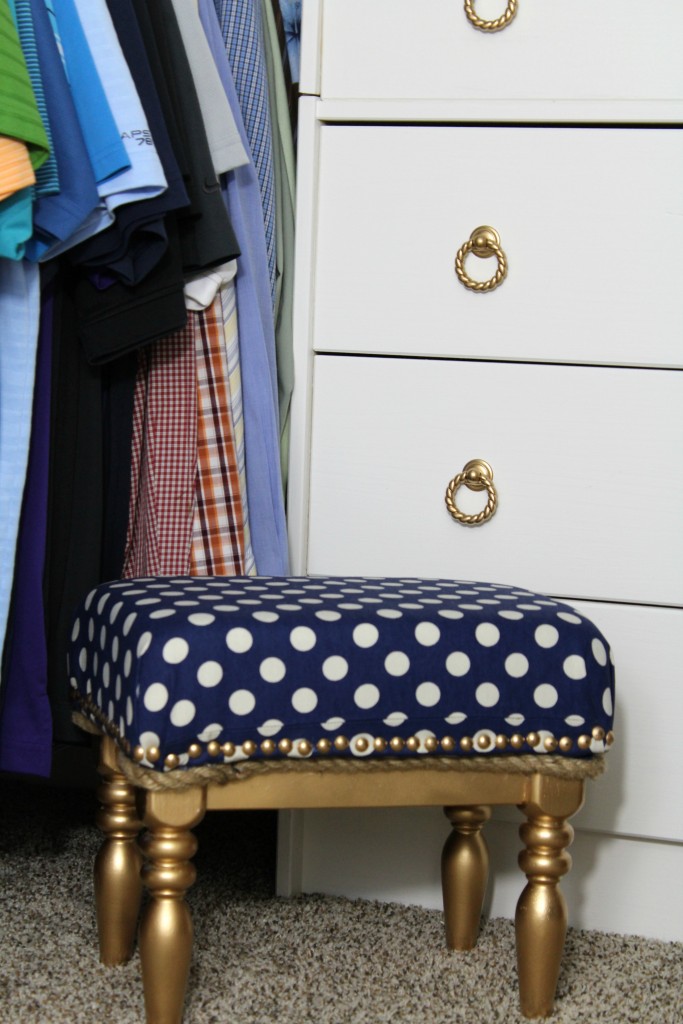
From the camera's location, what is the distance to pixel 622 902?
1.16 m

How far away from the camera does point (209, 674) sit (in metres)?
0.77

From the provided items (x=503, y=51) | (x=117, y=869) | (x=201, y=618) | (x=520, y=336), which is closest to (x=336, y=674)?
(x=201, y=618)

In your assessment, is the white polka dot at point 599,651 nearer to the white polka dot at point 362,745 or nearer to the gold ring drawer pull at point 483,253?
the white polka dot at point 362,745

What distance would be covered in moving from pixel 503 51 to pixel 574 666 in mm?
648

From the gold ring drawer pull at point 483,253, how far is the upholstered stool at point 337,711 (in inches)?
14.1

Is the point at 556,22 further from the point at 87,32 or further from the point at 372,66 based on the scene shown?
the point at 87,32

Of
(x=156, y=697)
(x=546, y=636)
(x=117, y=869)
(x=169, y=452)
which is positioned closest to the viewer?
(x=156, y=697)

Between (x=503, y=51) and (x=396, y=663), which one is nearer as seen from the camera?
(x=396, y=663)

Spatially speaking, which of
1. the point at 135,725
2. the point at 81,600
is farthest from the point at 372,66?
the point at 135,725

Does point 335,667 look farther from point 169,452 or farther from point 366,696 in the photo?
point 169,452

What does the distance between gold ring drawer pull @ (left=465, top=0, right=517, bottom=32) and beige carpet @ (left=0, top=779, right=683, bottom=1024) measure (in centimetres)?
93

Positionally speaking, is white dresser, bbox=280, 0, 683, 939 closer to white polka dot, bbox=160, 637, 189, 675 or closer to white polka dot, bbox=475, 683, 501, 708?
white polka dot, bbox=475, 683, 501, 708

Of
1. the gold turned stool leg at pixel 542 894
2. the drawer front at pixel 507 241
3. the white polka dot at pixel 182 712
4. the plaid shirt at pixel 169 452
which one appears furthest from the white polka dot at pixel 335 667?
the drawer front at pixel 507 241

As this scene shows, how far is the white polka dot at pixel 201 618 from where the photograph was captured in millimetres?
778
